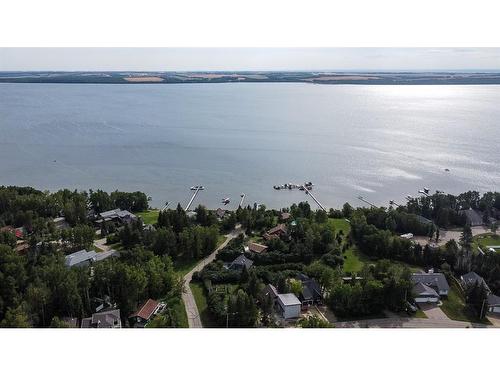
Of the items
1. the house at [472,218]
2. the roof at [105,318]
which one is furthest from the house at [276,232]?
the house at [472,218]

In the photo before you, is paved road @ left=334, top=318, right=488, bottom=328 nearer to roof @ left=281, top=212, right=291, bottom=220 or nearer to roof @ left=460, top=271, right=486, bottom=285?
roof @ left=460, top=271, right=486, bottom=285

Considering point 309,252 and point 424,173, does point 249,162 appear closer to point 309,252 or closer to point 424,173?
point 424,173

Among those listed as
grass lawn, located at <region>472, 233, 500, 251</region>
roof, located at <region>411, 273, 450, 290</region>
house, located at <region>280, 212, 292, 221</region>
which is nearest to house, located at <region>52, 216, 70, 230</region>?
house, located at <region>280, 212, 292, 221</region>

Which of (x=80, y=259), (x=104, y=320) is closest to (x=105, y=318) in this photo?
(x=104, y=320)

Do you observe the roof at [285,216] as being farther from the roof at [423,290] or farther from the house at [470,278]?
the house at [470,278]

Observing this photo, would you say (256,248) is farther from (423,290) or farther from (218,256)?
(423,290)

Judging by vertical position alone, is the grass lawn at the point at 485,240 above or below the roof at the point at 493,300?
below
